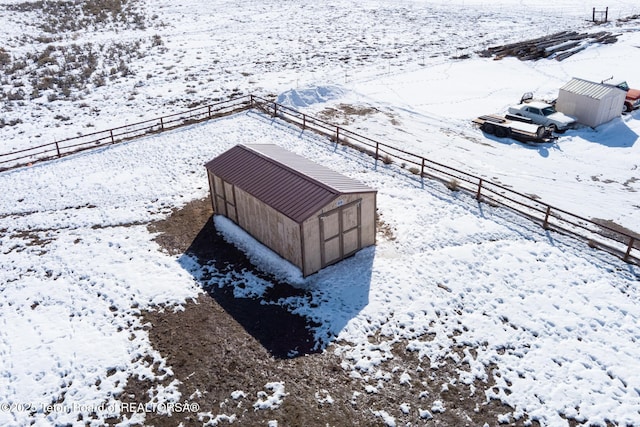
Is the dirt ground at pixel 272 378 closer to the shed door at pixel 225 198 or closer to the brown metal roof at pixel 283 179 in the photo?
the brown metal roof at pixel 283 179

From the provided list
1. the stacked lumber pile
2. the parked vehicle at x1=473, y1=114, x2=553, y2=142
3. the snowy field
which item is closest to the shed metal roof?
the snowy field

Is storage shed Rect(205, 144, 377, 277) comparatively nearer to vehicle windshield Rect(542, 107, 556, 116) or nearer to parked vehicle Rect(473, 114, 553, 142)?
parked vehicle Rect(473, 114, 553, 142)

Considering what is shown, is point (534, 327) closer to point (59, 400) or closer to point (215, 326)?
point (215, 326)

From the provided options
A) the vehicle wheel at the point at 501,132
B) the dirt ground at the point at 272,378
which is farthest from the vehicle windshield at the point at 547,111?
the dirt ground at the point at 272,378

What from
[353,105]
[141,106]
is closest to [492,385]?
[353,105]

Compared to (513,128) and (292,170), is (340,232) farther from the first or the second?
(513,128)
